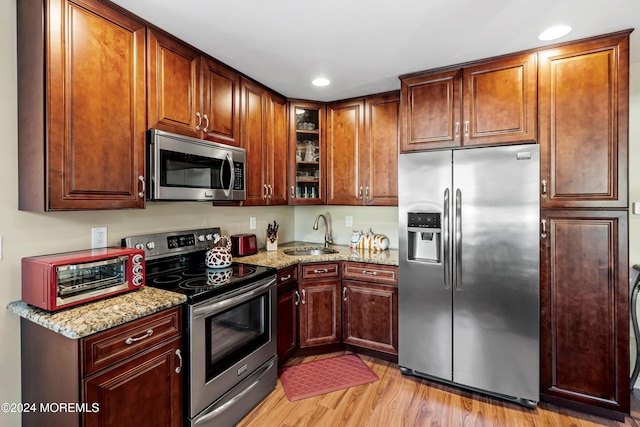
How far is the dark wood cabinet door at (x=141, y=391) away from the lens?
1.38 m

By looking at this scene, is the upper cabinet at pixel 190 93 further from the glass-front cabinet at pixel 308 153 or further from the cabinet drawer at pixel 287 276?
the cabinet drawer at pixel 287 276

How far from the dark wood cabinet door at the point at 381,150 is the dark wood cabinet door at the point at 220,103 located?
4.01 ft

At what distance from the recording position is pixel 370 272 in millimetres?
2779

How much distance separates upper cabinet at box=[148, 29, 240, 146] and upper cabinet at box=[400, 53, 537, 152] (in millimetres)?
1352

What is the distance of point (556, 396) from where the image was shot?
218 centimetres

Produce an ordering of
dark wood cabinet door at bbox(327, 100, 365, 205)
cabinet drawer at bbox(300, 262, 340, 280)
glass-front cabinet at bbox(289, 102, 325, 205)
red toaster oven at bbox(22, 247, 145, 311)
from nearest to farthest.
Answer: red toaster oven at bbox(22, 247, 145, 311)
cabinet drawer at bbox(300, 262, 340, 280)
dark wood cabinet door at bbox(327, 100, 365, 205)
glass-front cabinet at bbox(289, 102, 325, 205)

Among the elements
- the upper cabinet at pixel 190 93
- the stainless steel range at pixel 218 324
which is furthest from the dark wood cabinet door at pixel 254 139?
the stainless steel range at pixel 218 324

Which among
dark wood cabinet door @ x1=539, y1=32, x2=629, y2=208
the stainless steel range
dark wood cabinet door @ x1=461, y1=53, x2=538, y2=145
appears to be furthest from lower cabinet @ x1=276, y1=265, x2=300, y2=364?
dark wood cabinet door @ x1=539, y1=32, x2=629, y2=208

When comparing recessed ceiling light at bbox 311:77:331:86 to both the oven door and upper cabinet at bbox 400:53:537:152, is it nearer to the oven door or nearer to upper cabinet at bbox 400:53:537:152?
upper cabinet at bbox 400:53:537:152

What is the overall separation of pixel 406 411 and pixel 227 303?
1.39 m

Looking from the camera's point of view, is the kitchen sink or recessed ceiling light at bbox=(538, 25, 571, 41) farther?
the kitchen sink

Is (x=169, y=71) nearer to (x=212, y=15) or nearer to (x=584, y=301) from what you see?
(x=212, y=15)

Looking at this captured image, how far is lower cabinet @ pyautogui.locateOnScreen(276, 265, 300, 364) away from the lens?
2.61m

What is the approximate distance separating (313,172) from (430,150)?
1234 millimetres
